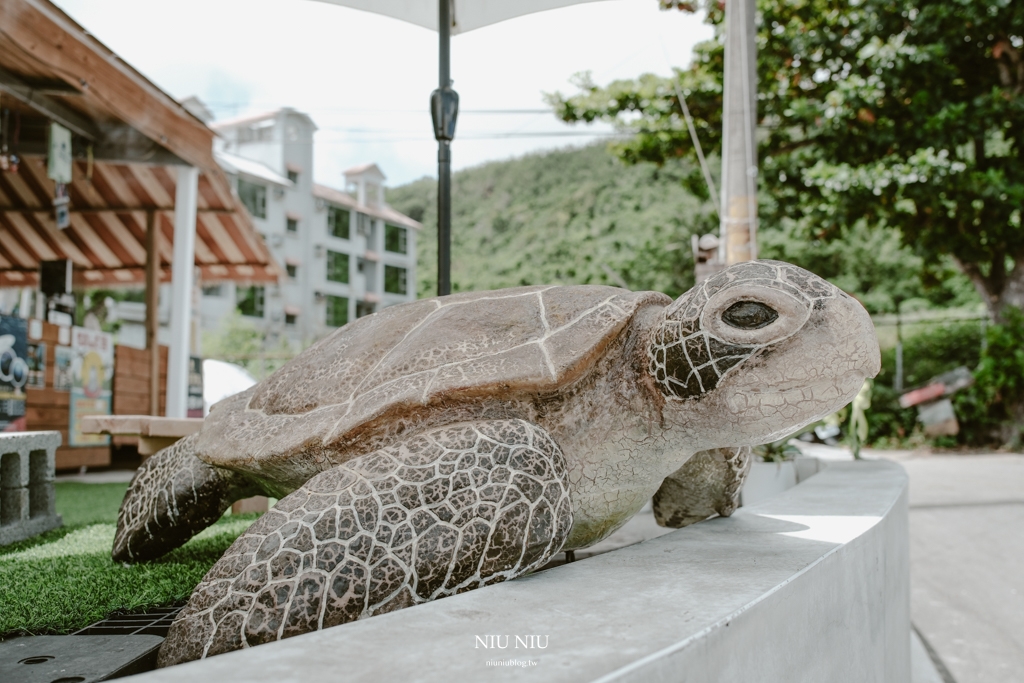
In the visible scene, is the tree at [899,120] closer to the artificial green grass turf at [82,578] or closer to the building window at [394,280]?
the artificial green grass turf at [82,578]

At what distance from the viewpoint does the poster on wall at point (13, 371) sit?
4801mm

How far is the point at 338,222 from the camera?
3862 cm

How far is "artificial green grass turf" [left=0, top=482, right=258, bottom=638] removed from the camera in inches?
52.0

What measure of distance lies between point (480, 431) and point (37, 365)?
560 cm

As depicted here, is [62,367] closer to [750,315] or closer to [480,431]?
[480,431]

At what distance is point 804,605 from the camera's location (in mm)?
1121

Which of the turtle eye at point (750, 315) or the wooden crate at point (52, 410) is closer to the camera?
the turtle eye at point (750, 315)

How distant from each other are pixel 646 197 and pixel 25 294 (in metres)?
22.5

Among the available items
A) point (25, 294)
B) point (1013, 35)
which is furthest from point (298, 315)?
point (1013, 35)

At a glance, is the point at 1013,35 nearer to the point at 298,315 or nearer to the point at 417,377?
the point at 417,377

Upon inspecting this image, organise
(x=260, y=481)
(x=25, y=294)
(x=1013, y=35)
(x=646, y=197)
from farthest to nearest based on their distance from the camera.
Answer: (x=646, y=197) → (x=25, y=294) → (x=1013, y=35) → (x=260, y=481)

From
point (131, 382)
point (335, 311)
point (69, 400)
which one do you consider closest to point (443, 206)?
point (69, 400)

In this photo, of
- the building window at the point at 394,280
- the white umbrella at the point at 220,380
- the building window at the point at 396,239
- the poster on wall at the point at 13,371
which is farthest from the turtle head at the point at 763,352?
the building window at the point at 396,239

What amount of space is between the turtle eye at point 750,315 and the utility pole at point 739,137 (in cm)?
317
